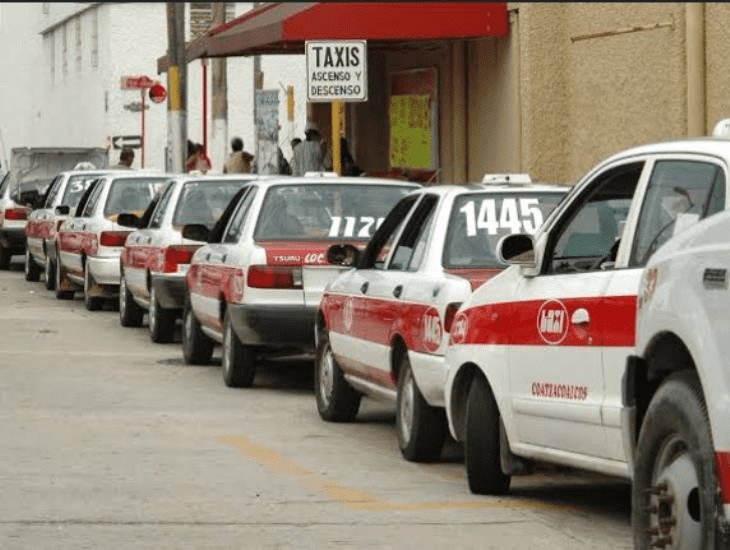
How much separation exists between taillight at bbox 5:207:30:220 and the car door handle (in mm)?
27331

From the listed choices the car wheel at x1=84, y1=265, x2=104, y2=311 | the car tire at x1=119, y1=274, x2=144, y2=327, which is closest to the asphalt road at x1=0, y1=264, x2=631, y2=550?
the car tire at x1=119, y1=274, x2=144, y2=327

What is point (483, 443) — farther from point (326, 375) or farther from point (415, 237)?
point (326, 375)

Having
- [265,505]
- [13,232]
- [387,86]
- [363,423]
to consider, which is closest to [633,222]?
[265,505]

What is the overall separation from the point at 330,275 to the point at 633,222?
21.6 feet

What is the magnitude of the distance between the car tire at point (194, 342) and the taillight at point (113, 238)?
20.0 feet

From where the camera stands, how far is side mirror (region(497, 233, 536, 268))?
9828 mm

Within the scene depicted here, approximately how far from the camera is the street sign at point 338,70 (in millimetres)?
22016

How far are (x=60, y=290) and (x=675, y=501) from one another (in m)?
21.1

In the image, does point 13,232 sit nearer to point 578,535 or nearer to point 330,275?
point 330,275

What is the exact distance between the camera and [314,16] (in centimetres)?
2530

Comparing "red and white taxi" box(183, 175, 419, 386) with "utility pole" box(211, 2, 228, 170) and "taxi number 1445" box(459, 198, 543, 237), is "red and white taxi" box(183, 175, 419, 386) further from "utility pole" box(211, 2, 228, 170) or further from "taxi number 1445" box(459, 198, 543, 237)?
"utility pole" box(211, 2, 228, 170)

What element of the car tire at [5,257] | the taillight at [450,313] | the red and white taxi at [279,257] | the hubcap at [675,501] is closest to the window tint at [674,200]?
the hubcap at [675,501]

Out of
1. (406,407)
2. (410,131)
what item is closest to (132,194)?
(410,131)

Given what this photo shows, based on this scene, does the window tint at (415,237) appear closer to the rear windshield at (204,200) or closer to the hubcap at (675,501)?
the hubcap at (675,501)
